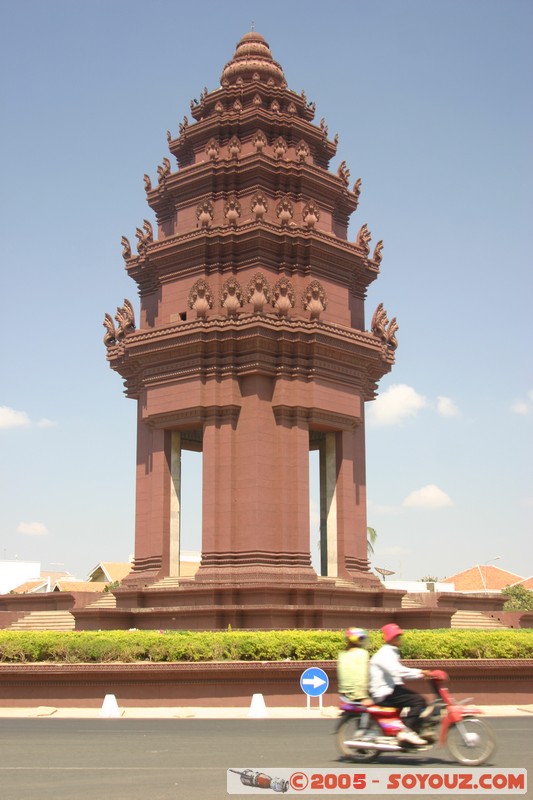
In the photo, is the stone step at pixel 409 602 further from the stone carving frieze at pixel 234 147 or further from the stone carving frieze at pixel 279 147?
the stone carving frieze at pixel 234 147

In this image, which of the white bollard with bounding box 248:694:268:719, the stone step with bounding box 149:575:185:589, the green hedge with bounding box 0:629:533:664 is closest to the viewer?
the white bollard with bounding box 248:694:268:719

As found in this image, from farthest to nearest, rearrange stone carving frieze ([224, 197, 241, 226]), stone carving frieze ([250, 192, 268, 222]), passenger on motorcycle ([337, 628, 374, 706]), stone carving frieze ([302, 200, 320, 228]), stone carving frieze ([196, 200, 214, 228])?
stone carving frieze ([302, 200, 320, 228]) < stone carving frieze ([196, 200, 214, 228]) < stone carving frieze ([224, 197, 241, 226]) < stone carving frieze ([250, 192, 268, 222]) < passenger on motorcycle ([337, 628, 374, 706])

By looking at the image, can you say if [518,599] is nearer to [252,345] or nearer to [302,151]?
[302,151]

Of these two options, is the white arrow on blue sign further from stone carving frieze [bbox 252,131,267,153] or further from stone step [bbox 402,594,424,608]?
stone carving frieze [bbox 252,131,267,153]

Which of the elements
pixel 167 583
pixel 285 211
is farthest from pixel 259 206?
pixel 167 583

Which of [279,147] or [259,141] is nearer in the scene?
[259,141]

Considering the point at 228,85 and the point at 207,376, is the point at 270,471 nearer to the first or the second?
the point at 207,376

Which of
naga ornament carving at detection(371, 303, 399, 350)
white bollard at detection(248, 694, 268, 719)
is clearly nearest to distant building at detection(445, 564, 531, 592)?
naga ornament carving at detection(371, 303, 399, 350)

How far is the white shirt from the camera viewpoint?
1205 centimetres

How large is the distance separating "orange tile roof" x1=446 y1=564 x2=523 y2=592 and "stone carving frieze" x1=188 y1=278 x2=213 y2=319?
5229 centimetres

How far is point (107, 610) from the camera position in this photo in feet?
99.1

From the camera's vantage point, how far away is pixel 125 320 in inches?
1534

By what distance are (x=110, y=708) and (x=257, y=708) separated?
330 cm

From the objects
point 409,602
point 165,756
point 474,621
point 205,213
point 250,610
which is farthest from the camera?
point 205,213
